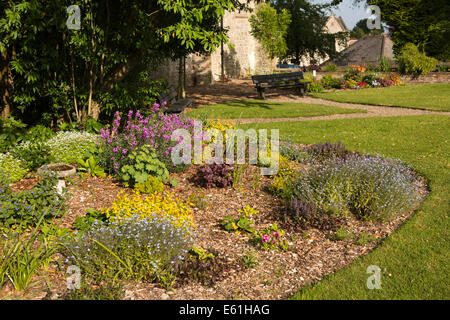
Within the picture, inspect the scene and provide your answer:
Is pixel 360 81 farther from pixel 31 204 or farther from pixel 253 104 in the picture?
pixel 31 204

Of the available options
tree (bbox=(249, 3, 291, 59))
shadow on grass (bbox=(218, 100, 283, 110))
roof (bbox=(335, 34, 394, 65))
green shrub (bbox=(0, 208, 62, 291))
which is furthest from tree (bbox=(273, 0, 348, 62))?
green shrub (bbox=(0, 208, 62, 291))

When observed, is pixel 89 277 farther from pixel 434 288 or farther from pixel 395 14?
pixel 395 14

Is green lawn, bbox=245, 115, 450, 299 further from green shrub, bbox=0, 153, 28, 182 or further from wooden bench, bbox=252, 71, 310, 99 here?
wooden bench, bbox=252, 71, 310, 99

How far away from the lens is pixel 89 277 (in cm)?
353

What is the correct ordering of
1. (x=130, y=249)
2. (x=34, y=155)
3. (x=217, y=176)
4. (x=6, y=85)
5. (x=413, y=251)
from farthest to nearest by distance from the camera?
(x=6, y=85) < (x=34, y=155) < (x=217, y=176) < (x=413, y=251) < (x=130, y=249)

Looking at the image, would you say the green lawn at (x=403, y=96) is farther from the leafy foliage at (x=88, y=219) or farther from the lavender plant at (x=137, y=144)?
the leafy foliage at (x=88, y=219)

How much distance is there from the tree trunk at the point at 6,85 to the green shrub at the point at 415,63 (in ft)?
61.8

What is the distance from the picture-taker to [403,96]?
50.6 ft

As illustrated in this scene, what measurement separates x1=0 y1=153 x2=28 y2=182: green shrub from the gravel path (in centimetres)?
463

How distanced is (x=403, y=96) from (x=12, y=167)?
1435 centimetres

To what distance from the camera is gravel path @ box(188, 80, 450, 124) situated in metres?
11.7

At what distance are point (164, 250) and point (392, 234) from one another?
8.51 feet

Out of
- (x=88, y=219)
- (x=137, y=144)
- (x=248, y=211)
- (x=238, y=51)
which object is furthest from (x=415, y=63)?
(x=88, y=219)
